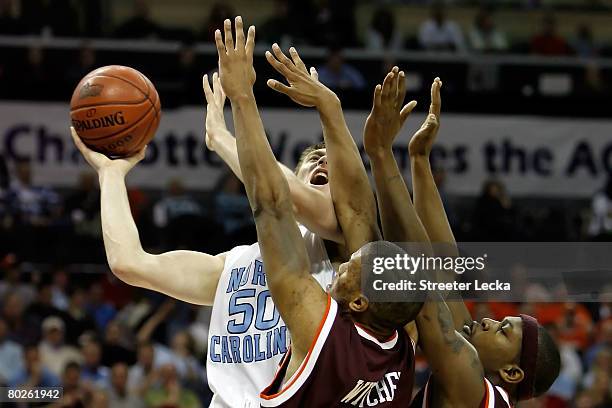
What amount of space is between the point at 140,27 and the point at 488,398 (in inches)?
391

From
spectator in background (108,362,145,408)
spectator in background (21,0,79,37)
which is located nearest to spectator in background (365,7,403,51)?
spectator in background (21,0,79,37)

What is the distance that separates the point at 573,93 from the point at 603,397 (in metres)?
4.63

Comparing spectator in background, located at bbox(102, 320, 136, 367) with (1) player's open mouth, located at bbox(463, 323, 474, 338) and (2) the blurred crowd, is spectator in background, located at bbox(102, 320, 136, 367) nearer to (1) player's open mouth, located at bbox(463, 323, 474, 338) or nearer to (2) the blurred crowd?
(2) the blurred crowd

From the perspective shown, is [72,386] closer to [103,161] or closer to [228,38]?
[103,161]

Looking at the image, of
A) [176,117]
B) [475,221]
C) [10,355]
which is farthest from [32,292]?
[475,221]

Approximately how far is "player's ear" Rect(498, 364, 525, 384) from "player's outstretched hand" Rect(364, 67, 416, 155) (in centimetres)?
92

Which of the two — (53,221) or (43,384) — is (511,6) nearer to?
(53,221)

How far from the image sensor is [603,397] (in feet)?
32.2

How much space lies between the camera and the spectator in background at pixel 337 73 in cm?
1266

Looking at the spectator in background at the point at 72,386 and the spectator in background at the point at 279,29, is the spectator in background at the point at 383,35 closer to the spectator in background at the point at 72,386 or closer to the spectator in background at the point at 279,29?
the spectator in background at the point at 279,29

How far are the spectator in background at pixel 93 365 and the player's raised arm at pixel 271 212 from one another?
234 inches

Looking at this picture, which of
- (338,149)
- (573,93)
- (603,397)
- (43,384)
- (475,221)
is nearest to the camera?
(338,149)

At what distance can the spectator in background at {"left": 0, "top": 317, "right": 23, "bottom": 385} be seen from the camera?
9.12 meters

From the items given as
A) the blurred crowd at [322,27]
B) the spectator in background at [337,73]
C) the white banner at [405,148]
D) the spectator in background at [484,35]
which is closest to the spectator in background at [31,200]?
the white banner at [405,148]
